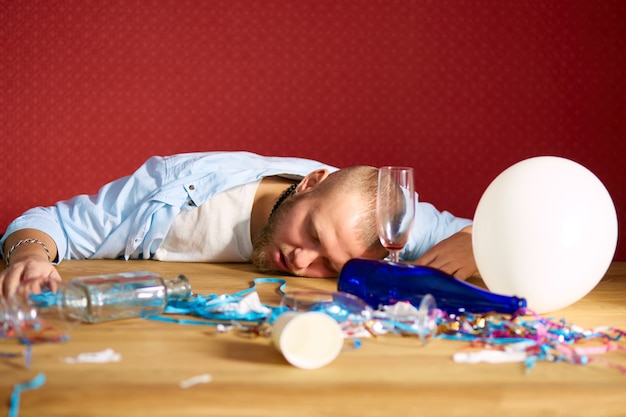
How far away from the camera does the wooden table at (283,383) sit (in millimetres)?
800

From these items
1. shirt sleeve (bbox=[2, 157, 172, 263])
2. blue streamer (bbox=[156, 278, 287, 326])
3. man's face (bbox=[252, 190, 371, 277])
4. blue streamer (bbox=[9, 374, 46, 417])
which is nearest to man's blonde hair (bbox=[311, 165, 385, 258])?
man's face (bbox=[252, 190, 371, 277])

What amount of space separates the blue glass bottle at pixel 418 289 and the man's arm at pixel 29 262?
1.54 ft

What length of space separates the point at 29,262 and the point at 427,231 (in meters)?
0.97

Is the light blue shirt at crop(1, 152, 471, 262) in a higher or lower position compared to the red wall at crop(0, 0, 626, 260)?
lower

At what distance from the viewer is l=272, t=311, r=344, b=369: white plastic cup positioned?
Result: 2.94 feet

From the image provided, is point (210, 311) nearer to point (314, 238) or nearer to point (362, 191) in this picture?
point (314, 238)

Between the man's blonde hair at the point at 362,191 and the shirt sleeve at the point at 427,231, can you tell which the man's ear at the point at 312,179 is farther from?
the shirt sleeve at the point at 427,231

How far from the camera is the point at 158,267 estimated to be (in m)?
1.65

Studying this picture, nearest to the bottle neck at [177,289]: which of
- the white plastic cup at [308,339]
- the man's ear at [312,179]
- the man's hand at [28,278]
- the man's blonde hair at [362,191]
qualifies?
the man's hand at [28,278]

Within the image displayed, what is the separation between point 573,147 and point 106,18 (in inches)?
61.5

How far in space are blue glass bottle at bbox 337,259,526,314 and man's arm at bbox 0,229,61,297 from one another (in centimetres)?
47

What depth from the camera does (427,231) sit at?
187 cm

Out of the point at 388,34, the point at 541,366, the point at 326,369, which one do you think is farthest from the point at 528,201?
the point at 388,34

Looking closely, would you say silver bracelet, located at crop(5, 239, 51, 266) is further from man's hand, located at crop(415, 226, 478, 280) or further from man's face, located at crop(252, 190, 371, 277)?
man's hand, located at crop(415, 226, 478, 280)
